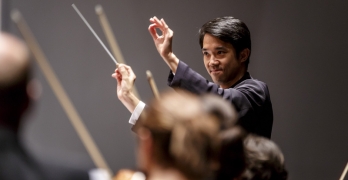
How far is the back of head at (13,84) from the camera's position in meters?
1.02

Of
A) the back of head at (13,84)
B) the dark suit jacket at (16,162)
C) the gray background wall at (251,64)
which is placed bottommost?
the gray background wall at (251,64)

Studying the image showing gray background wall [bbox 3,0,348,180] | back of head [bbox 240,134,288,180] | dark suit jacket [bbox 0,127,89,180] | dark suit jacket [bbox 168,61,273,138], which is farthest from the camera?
gray background wall [bbox 3,0,348,180]

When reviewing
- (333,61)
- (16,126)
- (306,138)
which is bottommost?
(306,138)

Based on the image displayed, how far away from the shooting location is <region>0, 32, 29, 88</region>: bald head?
1.03 m

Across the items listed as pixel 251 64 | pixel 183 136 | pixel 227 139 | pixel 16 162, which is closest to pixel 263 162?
pixel 227 139

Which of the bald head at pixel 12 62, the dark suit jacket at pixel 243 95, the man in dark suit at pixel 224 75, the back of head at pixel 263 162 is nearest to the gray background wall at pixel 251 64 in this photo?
the man in dark suit at pixel 224 75

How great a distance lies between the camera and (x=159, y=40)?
2.06 metres

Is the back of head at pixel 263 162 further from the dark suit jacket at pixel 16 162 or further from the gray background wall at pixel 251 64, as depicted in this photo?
the gray background wall at pixel 251 64

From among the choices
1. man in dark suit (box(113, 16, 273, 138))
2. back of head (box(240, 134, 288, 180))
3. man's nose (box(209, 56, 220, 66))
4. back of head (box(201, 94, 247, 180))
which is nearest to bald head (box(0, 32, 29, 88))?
back of head (box(201, 94, 247, 180))

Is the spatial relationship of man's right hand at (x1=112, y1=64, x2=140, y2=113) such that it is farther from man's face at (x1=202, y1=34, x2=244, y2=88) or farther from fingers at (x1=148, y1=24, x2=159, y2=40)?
man's face at (x1=202, y1=34, x2=244, y2=88)

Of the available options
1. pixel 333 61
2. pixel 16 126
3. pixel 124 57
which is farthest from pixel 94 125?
pixel 16 126

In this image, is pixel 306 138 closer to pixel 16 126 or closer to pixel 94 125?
pixel 94 125

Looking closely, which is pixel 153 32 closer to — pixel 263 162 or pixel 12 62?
→ pixel 263 162

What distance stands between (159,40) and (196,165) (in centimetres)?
107
